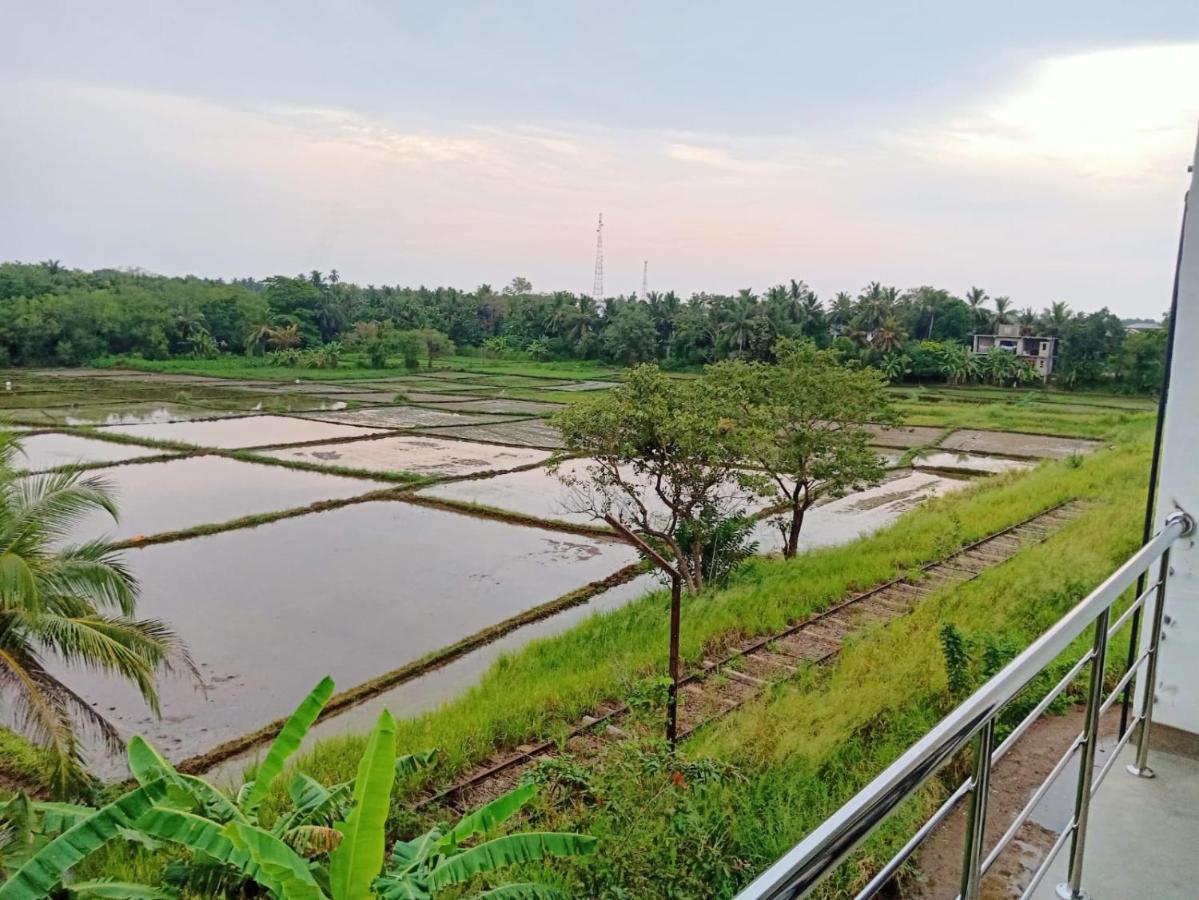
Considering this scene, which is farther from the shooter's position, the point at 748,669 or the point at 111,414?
the point at 111,414

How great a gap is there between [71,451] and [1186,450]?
2262cm

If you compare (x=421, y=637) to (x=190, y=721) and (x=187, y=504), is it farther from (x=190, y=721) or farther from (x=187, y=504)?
(x=187, y=504)

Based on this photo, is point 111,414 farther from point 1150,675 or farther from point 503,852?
point 1150,675

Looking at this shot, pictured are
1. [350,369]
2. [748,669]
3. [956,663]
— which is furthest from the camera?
[350,369]

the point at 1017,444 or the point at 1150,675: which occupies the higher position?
the point at 1150,675

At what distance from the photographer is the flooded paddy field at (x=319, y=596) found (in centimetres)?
845

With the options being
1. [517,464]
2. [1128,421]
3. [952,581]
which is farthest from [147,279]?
[952,581]

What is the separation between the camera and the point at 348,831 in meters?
2.78

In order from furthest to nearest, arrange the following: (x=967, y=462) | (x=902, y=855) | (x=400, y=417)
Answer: (x=400, y=417) < (x=967, y=462) < (x=902, y=855)

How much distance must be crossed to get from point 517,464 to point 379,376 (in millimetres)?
23587

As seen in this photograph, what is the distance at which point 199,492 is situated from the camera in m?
17.0

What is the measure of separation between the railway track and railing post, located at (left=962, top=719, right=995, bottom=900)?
5.05 m

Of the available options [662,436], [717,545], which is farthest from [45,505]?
[717,545]

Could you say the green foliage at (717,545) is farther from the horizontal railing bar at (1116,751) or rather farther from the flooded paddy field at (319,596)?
the horizontal railing bar at (1116,751)
